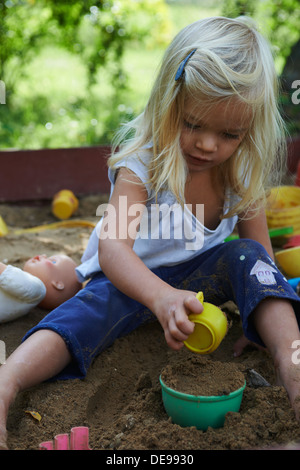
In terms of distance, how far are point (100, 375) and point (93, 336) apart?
97 millimetres

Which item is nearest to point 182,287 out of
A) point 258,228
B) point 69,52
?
point 258,228

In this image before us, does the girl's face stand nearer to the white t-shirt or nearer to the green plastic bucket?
the white t-shirt

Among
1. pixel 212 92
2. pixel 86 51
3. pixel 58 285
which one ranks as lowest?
pixel 58 285

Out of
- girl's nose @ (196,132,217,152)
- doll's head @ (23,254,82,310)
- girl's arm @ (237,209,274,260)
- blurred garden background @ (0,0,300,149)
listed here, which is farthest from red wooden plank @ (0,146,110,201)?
girl's nose @ (196,132,217,152)

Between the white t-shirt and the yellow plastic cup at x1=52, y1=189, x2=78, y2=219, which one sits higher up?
the white t-shirt

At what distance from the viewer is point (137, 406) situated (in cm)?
118

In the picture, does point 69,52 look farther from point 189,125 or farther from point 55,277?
point 189,125

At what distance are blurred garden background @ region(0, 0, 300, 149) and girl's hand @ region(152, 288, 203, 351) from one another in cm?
275

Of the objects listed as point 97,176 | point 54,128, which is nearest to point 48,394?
point 97,176

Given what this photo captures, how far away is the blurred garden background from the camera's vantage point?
3955 mm

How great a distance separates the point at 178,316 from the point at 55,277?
766 mm

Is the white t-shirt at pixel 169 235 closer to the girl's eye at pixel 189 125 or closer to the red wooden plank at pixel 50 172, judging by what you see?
the girl's eye at pixel 189 125

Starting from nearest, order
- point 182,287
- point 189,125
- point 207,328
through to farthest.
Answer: point 207,328 < point 189,125 < point 182,287

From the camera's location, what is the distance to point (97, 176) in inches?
121
